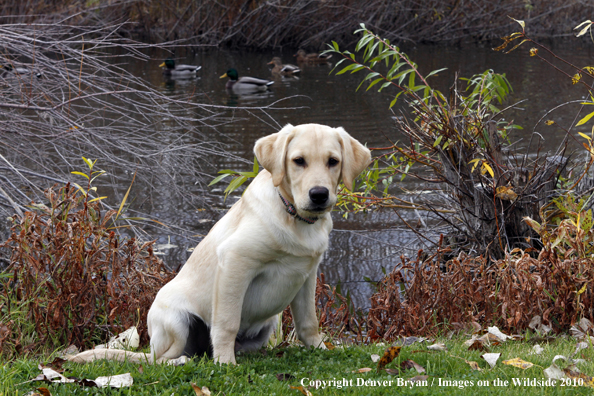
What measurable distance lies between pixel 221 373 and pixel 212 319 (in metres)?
0.48

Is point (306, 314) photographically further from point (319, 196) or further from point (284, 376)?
point (319, 196)

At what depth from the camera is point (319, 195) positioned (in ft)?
11.3

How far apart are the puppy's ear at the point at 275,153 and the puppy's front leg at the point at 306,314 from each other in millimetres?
822

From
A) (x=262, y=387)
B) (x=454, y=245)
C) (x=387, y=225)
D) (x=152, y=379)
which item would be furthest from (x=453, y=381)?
(x=387, y=225)

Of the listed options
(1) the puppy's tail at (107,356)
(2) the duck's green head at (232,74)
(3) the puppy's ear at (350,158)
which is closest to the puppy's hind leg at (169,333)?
(1) the puppy's tail at (107,356)

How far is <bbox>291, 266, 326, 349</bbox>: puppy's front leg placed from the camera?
4.09 m

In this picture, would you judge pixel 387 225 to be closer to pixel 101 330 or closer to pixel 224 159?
pixel 224 159

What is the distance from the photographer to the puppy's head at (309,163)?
348 cm

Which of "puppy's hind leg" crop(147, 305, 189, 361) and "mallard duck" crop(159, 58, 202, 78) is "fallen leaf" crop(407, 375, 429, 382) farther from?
"mallard duck" crop(159, 58, 202, 78)

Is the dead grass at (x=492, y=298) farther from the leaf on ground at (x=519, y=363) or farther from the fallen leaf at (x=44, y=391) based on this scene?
the fallen leaf at (x=44, y=391)

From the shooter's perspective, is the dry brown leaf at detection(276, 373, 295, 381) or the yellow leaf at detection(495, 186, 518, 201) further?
the yellow leaf at detection(495, 186, 518, 201)

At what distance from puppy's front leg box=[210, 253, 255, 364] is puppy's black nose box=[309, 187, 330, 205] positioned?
→ 1.83 feet

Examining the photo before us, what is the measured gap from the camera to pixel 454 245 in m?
6.56

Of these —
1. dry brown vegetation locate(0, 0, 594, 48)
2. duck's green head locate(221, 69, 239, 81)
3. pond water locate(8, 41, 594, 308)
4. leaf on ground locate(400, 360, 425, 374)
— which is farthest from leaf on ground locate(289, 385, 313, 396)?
dry brown vegetation locate(0, 0, 594, 48)
